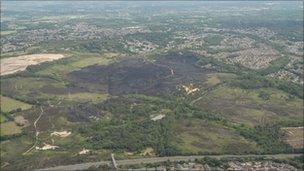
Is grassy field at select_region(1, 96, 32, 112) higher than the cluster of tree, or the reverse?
the cluster of tree

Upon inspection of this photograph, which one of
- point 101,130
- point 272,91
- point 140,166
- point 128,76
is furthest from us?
point 128,76

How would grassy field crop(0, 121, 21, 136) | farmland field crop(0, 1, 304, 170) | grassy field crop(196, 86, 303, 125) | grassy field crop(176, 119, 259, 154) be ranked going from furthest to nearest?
grassy field crop(196, 86, 303, 125) → grassy field crop(0, 121, 21, 136) → grassy field crop(176, 119, 259, 154) → farmland field crop(0, 1, 304, 170)

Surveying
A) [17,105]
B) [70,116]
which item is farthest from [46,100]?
[70,116]

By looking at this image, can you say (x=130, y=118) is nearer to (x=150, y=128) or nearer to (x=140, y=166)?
(x=150, y=128)

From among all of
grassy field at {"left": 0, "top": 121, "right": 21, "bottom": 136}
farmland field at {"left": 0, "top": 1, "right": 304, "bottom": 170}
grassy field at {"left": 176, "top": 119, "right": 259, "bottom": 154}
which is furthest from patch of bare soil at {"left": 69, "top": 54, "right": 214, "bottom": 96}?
grassy field at {"left": 0, "top": 121, "right": 21, "bottom": 136}

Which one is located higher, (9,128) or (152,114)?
(152,114)

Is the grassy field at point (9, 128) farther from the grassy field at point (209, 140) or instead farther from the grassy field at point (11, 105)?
the grassy field at point (209, 140)

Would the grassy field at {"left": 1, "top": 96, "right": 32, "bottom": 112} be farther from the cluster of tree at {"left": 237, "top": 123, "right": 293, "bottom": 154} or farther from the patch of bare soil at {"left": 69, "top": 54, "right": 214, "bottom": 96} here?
the cluster of tree at {"left": 237, "top": 123, "right": 293, "bottom": 154}

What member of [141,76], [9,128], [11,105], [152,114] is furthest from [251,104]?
[11,105]

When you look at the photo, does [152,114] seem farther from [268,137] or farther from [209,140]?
[268,137]
